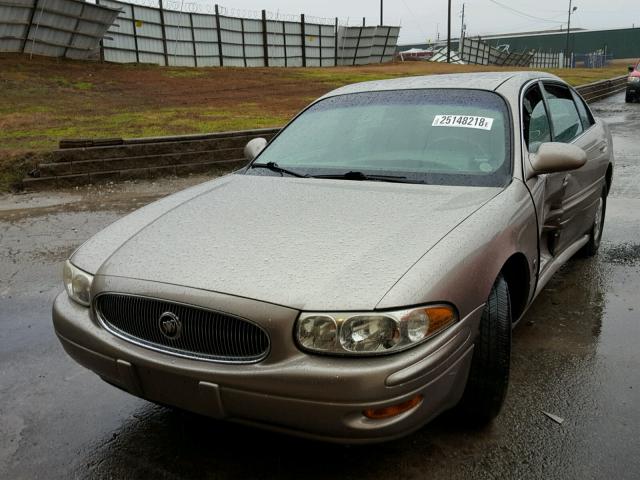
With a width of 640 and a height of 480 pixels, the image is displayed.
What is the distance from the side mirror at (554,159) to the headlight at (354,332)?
1.47 m

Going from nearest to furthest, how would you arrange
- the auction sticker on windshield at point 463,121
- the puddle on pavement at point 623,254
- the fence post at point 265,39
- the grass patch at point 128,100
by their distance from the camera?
the auction sticker on windshield at point 463,121 → the puddle on pavement at point 623,254 → the grass patch at point 128,100 → the fence post at point 265,39

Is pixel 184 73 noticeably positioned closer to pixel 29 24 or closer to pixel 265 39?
pixel 29 24

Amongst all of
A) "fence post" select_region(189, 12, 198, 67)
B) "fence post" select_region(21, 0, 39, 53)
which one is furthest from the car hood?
"fence post" select_region(189, 12, 198, 67)

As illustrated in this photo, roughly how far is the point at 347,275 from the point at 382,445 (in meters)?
0.88

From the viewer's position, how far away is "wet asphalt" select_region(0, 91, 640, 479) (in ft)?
7.99

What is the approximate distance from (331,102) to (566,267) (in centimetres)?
240

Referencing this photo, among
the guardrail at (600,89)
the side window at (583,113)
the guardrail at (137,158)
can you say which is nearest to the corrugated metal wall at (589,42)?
the guardrail at (600,89)

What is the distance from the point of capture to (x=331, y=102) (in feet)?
13.1

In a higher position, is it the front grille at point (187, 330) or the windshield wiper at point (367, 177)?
the windshield wiper at point (367, 177)

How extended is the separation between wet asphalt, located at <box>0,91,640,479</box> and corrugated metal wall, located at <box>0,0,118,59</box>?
58.8 ft

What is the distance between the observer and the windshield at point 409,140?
3145 millimetres

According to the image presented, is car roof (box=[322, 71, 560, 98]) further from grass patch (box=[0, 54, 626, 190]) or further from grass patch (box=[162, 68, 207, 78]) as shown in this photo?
grass patch (box=[162, 68, 207, 78])

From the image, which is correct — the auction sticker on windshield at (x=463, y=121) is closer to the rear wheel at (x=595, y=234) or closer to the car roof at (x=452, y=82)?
the car roof at (x=452, y=82)

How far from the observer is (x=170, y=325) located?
221cm
